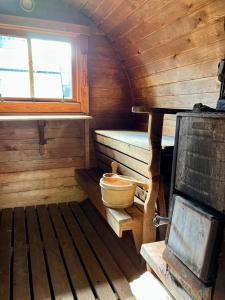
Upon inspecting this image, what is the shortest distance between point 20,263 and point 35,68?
2.00 metres

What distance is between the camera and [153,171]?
5.19 ft

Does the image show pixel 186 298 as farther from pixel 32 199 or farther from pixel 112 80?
pixel 112 80

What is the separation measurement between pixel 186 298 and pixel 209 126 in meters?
0.80

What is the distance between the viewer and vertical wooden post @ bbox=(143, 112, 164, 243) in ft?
4.95

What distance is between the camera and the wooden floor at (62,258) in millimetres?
1559

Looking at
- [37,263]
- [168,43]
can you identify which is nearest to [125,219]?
[37,263]

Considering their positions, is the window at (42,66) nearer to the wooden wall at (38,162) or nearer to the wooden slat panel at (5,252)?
the wooden wall at (38,162)

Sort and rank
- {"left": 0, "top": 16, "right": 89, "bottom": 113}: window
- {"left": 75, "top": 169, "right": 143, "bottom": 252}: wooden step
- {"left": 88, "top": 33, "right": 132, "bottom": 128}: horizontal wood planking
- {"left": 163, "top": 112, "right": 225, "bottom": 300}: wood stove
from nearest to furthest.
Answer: {"left": 163, "top": 112, "right": 225, "bottom": 300}: wood stove → {"left": 75, "top": 169, "right": 143, "bottom": 252}: wooden step → {"left": 0, "top": 16, "right": 89, "bottom": 113}: window → {"left": 88, "top": 33, "right": 132, "bottom": 128}: horizontal wood planking

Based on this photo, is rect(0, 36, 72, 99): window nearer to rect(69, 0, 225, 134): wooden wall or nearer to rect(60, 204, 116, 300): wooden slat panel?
rect(69, 0, 225, 134): wooden wall

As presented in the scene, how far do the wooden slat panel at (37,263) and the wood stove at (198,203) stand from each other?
0.87 m

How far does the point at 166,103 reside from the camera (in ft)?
7.68

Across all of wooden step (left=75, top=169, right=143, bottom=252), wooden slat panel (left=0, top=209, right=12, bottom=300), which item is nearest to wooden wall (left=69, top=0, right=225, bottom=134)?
wooden step (left=75, top=169, right=143, bottom=252)

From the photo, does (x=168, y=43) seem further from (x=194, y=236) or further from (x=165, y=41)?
(x=194, y=236)

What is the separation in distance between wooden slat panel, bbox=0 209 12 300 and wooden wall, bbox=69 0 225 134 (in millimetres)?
1801
